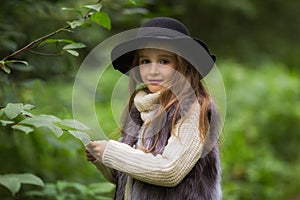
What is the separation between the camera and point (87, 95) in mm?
3877

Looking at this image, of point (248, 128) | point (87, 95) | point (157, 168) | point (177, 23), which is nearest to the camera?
point (157, 168)

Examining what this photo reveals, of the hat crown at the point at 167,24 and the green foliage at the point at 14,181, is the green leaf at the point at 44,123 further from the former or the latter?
the hat crown at the point at 167,24

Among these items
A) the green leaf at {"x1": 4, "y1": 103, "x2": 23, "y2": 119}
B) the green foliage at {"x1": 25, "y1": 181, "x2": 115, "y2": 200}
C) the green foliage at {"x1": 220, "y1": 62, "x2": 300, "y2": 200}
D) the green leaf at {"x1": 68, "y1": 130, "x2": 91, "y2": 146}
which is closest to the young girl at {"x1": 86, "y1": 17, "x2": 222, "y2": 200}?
the green leaf at {"x1": 68, "y1": 130, "x2": 91, "y2": 146}

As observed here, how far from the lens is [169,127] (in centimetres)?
262

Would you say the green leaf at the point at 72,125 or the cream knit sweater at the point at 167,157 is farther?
the cream knit sweater at the point at 167,157

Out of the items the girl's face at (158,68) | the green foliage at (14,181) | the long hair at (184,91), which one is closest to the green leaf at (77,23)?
the girl's face at (158,68)

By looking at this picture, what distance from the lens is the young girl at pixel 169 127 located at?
2.55 m

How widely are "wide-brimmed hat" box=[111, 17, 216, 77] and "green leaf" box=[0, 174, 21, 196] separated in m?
0.75

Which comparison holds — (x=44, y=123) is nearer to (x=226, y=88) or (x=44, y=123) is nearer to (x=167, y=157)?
(x=167, y=157)

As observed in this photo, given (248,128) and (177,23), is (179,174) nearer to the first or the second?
(177,23)

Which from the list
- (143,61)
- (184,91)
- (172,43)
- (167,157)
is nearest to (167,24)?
(172,43)

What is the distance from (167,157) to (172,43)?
50 cm

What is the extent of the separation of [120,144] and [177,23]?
1.95ft

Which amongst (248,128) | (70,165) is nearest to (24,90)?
(70,165)
